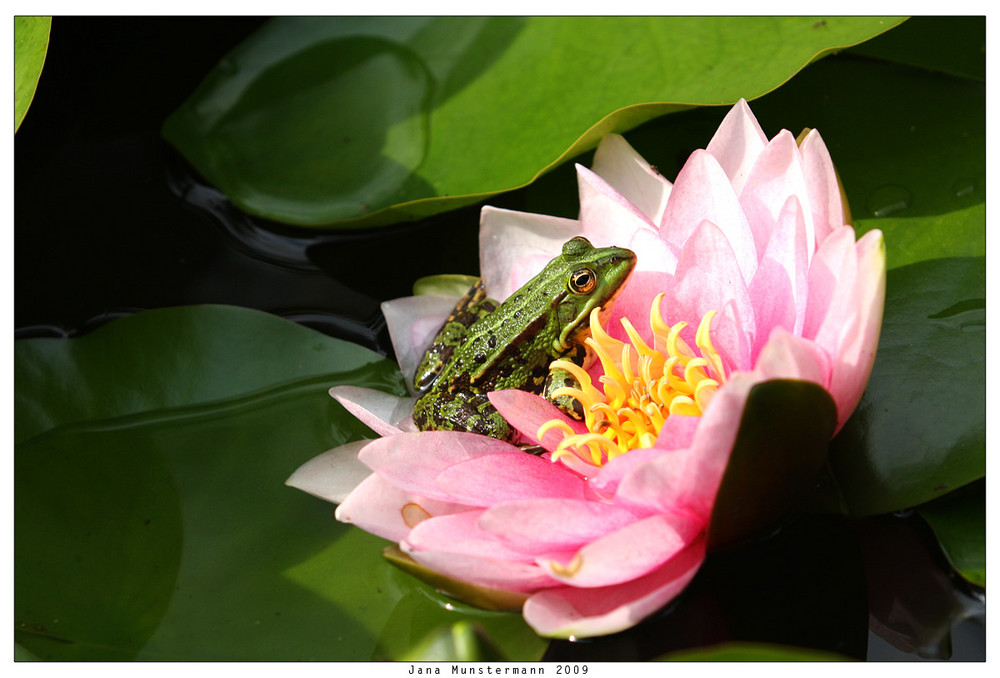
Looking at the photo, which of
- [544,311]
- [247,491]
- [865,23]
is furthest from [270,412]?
[865,23]

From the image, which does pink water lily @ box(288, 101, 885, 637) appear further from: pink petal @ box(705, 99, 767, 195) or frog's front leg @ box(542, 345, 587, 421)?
frog's front leg @ box(542, 345, 587, 421)

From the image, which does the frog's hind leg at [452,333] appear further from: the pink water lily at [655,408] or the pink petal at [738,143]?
the pink petal at [738,143]

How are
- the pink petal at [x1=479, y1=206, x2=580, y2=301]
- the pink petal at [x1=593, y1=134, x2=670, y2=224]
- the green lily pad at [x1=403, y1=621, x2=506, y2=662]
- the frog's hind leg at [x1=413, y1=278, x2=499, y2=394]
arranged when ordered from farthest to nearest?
1. the frog's hind leg at [x1=413, y1=278, x2=499, y2=394]
2. the pink petal at [x1=479, y1=206, x2=580, y2=301]
3. the pink petal at [x1=593, y1=134, x2=670, y2=224]
4. the green lily pad at [x1=403, y1=621, x2=506, y2=662]

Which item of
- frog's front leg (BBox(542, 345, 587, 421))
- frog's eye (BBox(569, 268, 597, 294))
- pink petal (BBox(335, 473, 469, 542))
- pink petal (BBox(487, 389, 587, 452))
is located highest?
frog's eye (BBox(569, 268, 597, 294))

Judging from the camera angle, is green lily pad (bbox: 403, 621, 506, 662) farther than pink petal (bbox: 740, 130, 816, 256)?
No

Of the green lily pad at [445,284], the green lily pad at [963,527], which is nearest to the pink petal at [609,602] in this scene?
the green lily pad at [963,527]

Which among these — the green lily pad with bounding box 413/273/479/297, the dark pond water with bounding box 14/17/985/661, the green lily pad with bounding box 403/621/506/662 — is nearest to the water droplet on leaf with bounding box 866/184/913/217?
the dark pond water with bounding box 14/17/985/661
